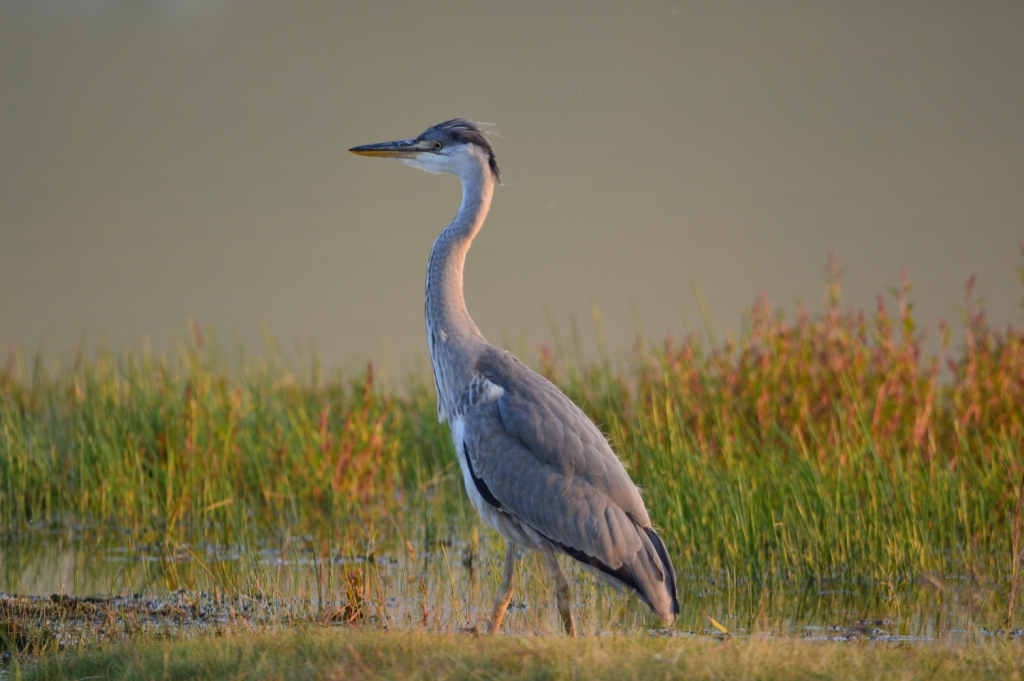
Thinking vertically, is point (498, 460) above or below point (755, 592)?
above

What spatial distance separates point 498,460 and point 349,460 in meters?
3.63

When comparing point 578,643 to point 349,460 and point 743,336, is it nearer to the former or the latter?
point 349,460

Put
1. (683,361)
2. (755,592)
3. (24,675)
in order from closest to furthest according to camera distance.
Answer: (24,675), (755,592), (683,361)

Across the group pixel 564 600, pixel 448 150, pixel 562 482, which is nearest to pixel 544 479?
pixel 562 482

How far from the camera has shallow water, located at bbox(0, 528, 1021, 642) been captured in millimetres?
5914

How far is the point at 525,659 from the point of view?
443cm

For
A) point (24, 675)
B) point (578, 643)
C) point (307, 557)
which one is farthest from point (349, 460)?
point (578, 643)

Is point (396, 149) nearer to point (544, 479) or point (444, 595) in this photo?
point (544, 479)

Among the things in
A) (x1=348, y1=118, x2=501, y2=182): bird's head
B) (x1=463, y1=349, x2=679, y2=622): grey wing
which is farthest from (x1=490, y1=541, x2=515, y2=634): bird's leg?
(x1=348, y1=118, x2=501, y2=182): bird's head

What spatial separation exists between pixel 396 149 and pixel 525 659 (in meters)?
4.11

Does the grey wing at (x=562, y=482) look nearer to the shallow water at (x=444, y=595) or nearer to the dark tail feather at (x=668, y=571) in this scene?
the dark tail feather at (x=668, y=571)

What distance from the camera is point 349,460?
9.20 m

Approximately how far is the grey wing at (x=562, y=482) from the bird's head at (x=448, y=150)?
1.73 m

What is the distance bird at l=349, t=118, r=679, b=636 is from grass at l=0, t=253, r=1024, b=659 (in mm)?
445
